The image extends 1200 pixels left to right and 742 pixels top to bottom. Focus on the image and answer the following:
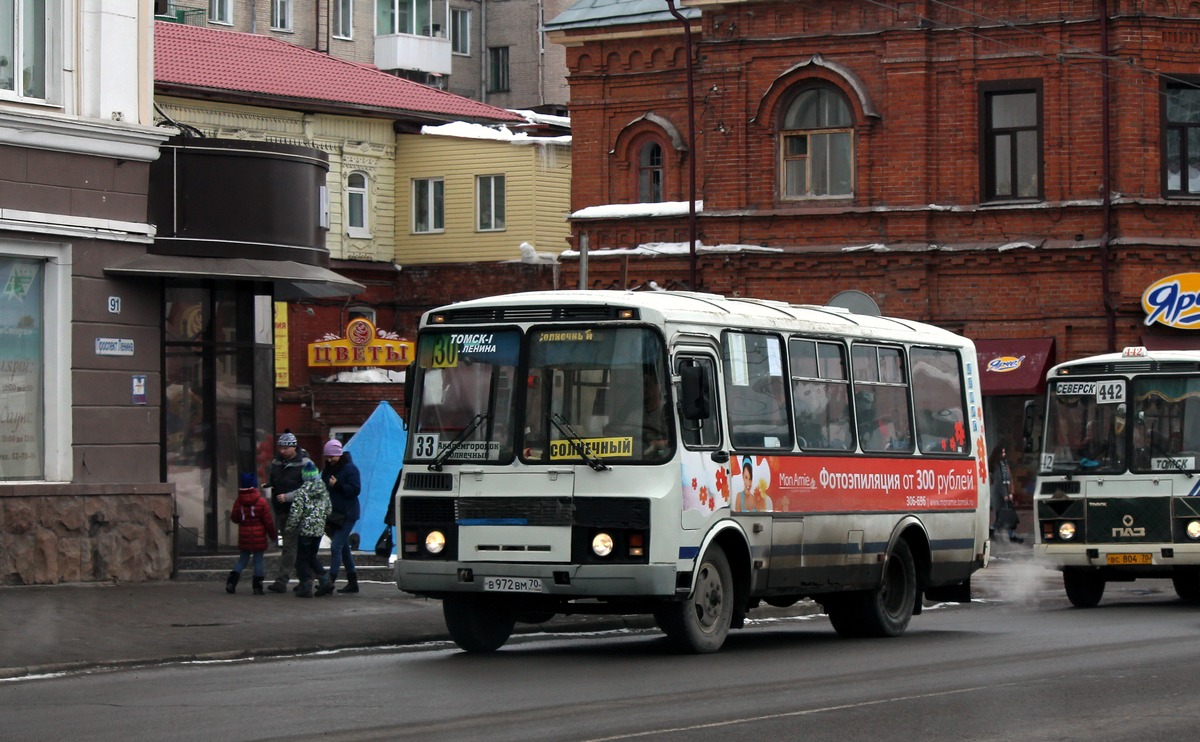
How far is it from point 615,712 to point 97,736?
2.83 m

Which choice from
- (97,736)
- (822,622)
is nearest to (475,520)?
(97,736)

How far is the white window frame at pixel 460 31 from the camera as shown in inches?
2945

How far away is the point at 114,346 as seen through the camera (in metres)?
21.2

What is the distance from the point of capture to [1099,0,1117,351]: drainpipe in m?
35.2

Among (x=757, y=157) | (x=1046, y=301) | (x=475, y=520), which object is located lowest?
(x=475, y=520)

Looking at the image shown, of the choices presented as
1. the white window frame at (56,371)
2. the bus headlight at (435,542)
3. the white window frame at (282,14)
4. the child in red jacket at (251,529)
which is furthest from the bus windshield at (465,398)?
the white window frame at (282,14)

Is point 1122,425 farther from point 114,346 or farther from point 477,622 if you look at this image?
point 114,346

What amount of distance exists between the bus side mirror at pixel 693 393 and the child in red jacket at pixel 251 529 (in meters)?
6.91

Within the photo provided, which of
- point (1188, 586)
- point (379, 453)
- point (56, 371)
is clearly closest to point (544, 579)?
point (56, 371)

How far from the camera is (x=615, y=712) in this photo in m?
11.5

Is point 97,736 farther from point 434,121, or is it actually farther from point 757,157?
point 434,121

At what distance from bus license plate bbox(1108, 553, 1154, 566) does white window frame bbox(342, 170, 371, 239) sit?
34240 mm

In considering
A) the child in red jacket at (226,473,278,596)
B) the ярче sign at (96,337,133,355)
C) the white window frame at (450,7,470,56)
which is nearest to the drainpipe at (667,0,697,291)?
the ярче sign at (96,337,133,355)

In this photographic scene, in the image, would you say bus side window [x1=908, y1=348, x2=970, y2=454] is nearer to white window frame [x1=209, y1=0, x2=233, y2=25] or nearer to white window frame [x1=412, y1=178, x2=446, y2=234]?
white window frame [x1=412, y1=178, x2=446, y2=234]
